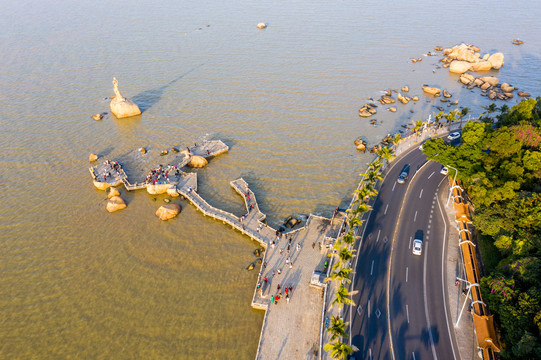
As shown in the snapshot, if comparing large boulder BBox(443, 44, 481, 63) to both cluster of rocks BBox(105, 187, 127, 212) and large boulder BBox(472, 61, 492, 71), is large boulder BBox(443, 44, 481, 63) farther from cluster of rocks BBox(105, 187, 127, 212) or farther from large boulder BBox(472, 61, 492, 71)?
cluster of rocks BBox(105, 187, 127, 212)

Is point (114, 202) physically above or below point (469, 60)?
below

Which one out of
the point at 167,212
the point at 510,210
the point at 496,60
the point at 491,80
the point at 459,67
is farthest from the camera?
the point at 496,60

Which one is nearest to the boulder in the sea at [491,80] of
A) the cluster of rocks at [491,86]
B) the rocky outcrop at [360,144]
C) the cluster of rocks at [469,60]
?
the cluster of rocks at [491,86]

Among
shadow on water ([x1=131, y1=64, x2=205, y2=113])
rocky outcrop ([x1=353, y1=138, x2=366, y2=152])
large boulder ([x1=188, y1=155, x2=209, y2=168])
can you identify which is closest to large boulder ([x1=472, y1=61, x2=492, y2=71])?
rocky outcrop ([x1=353, y1=138, x2=366, y2=152])

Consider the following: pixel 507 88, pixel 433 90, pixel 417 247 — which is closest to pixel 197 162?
pixel 417 247

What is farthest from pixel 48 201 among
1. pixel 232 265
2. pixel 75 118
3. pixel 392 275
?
pixel 392 275

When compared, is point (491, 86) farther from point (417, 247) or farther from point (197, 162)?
point (197, 162)
